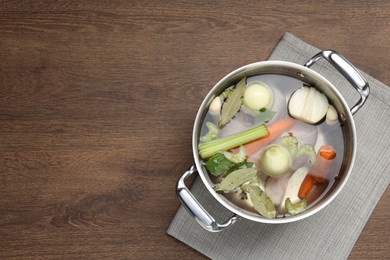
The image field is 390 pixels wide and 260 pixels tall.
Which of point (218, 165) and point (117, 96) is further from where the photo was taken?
point (117, 96)

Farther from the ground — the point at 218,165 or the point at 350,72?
the point at 350,72

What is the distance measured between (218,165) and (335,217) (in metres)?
0.23

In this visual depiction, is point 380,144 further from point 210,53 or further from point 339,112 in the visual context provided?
point 210,53

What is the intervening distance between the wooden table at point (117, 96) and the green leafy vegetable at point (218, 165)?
11 cm

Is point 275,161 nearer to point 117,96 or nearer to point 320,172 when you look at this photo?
point 320,172

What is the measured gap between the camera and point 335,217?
935 mm

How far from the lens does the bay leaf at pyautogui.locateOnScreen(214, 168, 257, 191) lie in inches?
33.6

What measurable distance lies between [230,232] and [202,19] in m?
0.37

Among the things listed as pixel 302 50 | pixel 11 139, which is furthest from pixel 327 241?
pixel 11 139

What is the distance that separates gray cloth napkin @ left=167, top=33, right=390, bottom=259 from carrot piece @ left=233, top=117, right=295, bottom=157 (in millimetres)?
116

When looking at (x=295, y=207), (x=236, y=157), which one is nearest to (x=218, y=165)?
(x=236, y=157)

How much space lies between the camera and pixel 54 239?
0.99 metres

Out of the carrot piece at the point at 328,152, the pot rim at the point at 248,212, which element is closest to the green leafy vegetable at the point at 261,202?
the pot rim at the point at 248,212

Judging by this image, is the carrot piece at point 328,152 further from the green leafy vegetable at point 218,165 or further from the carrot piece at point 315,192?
the green leafy vegetable at point 218,165
